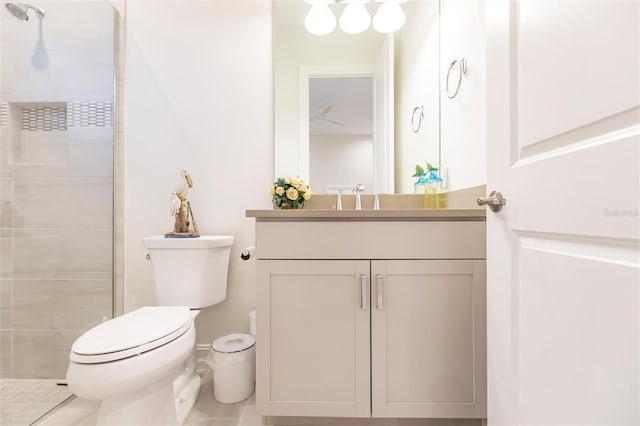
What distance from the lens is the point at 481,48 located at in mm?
1143

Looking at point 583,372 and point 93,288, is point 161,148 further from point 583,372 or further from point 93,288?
point 583,372

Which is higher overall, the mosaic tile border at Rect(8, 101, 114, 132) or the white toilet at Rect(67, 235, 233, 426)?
the mosaic tile border at Rect(8, 101, 114, 132)

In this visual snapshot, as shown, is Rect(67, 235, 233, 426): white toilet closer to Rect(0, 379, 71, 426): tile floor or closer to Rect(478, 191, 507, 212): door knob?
Rect(0, 379, 71, 426): tile floor

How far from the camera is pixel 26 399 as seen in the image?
4.49ft

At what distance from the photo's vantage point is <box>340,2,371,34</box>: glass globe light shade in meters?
1.60

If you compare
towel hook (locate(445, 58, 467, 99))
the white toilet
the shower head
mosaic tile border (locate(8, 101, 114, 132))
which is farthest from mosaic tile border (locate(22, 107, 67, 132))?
towel hook (locate(445, 58, 467, 99))

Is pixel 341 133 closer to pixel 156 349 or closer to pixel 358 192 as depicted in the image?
pixel 358 192

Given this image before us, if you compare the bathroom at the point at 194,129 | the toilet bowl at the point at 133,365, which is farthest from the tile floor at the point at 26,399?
the toilet bowl at the point at 133,365

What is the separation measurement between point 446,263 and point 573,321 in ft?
1.66

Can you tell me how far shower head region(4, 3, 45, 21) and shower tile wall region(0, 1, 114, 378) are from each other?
2cm

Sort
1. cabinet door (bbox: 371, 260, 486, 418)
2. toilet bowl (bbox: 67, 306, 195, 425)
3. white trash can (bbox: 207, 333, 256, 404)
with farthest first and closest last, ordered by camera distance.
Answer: white trash can (bbox: 207, 333, 256, 404) < cabinet door (bbox: 371, 260, 486, 418) < toilet bowl (bbox: 67, 306, 195, 425)

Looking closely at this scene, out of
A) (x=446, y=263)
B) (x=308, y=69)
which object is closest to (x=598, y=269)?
(x=446, y=263)

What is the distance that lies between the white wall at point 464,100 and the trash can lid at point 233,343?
1.23 metres

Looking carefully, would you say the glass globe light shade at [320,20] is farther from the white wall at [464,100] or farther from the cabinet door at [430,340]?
the cabinet door at [430,340]
